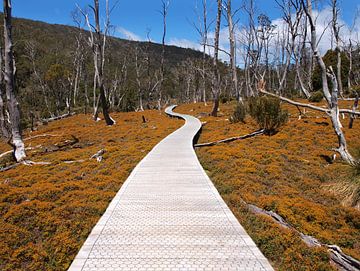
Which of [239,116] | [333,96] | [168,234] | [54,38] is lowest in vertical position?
[168,234]

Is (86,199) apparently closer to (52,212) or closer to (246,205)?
(52,212)

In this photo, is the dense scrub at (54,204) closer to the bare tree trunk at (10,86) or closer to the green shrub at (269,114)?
the bare tree trunk at (10,86)

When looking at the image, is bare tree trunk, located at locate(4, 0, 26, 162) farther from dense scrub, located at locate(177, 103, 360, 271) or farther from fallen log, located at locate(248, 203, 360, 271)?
fallen log, located at locate(248, 203, 360, 271)

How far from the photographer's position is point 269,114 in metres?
16.6

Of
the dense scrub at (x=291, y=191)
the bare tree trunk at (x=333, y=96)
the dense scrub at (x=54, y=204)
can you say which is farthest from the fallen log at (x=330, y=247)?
the bare tree trunk at (x=333, y=96)

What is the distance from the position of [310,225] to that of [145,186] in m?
3.86

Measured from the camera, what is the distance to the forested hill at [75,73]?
39719mm

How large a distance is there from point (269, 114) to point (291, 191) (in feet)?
30.8

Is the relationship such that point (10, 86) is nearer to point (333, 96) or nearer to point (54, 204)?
point (54, 204)

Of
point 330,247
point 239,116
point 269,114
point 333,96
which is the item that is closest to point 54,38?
point 239,116

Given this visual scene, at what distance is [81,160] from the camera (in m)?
11.6

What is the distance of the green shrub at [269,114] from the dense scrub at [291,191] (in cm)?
220

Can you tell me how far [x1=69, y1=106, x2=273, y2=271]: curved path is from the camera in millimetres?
3740

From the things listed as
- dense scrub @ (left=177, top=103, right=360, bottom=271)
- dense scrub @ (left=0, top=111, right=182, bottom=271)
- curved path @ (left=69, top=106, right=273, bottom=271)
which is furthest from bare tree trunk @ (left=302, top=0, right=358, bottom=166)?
dense scrub @ (left=0, top=111, right=182, bottom=271)
